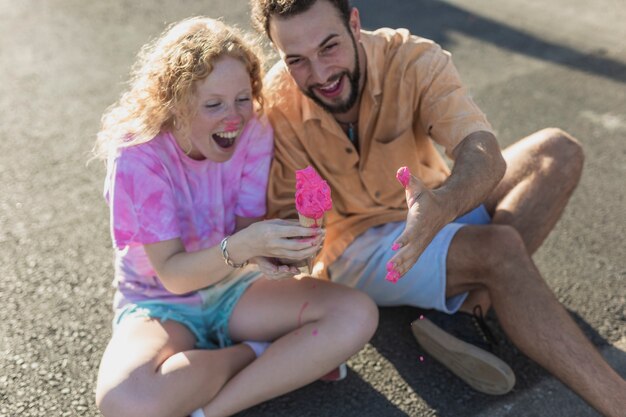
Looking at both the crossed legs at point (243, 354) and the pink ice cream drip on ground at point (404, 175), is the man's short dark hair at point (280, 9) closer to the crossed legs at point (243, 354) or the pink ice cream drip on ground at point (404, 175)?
the pink ice cream drip on ground at point (404, 175)

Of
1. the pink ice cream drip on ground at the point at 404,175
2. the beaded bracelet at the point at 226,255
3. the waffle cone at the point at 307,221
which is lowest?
the beaded bracelet at the point at 226,255

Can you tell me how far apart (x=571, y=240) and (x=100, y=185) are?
2.54 metres

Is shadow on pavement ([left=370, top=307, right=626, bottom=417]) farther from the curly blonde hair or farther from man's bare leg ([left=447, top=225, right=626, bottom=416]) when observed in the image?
the curly blonde hair

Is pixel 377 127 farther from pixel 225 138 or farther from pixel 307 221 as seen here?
pixel 307 221

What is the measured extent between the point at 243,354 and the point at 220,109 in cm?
93

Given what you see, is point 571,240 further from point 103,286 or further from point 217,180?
point 103,286

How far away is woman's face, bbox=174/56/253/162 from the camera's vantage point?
9.11 feet

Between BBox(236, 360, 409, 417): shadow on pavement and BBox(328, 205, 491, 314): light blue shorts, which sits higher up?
BBox(328, 205, 491, 314): light blue shorts

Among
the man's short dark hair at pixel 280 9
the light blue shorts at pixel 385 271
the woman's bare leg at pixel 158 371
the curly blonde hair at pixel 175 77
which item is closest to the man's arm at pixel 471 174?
the light blue shorts at pixel 385 271

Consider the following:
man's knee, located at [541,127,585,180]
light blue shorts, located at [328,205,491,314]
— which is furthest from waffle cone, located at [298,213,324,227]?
man's knee, located at [541,127,585,180]

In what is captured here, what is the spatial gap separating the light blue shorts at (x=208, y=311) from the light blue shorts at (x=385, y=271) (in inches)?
18.0

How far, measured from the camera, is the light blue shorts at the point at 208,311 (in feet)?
9.69

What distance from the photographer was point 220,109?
2805 mm

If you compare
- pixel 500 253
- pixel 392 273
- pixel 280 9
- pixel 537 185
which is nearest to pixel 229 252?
pixel 392 273
